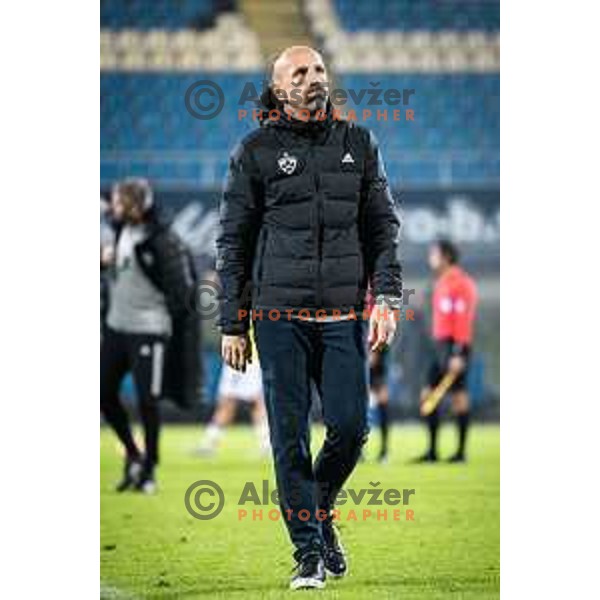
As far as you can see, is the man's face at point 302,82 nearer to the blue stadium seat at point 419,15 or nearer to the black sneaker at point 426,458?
the blue stadium seat at point 419,15

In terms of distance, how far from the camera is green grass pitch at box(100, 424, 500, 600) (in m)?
4.87

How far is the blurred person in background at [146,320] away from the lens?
6.41 meters

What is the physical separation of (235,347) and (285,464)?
351 millimetres

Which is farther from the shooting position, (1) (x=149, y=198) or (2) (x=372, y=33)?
(2) (x=372, y=33)

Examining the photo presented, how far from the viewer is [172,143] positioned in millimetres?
6934

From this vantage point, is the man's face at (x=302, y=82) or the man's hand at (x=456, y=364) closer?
the man's face at (x=302, y=82)

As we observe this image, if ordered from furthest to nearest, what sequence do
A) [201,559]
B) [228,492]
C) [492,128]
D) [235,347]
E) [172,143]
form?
[172,143], [492,128], [228,492], [201,559], [235,347]

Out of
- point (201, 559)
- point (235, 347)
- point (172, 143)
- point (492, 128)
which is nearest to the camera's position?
point (235, 347)

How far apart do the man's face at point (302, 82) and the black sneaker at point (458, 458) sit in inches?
110

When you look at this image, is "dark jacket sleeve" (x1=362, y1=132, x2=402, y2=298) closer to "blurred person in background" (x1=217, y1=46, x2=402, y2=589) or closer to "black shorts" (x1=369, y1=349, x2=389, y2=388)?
"blurred person in background" (x1=217, y1=46, x2=402, y2=589)

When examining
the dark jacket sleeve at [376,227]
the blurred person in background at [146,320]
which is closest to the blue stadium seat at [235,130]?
the blurred person in background at [146,320]
